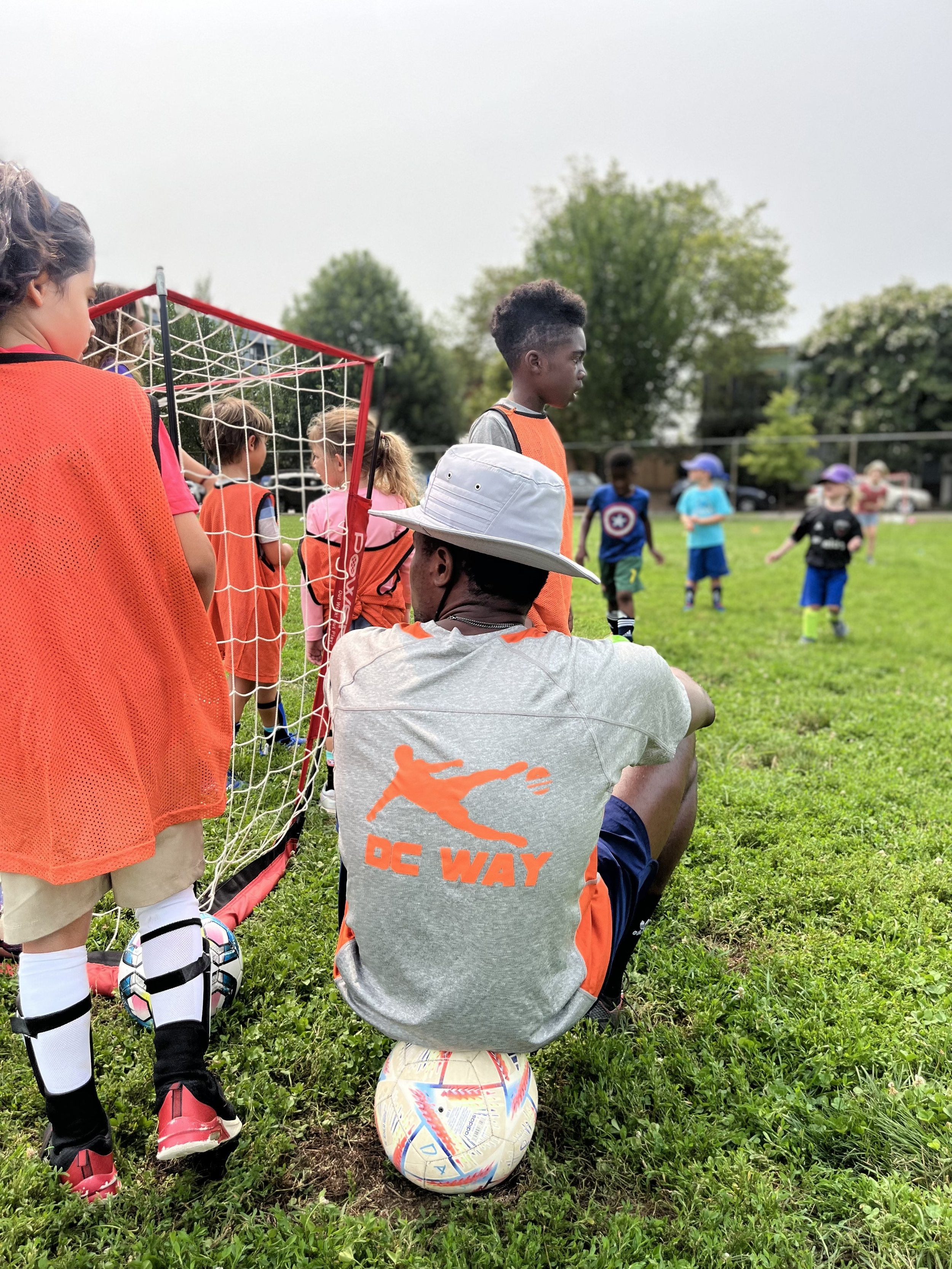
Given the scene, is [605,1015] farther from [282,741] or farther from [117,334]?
[282,741]

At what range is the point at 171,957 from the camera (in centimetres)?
185

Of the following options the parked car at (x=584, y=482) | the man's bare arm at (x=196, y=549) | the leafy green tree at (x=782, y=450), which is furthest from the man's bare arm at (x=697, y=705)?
the leafy green tree at (x=782, y=450)

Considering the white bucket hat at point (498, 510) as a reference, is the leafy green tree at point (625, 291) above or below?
above

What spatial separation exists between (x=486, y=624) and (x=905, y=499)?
2514cm

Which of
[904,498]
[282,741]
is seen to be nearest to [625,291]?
[904,498]

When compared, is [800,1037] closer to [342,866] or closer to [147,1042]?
[342,866]

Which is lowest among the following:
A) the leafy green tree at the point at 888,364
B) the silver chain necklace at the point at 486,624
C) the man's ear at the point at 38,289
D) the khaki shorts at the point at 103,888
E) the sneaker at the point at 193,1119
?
the sneaker at the point at 193,1119

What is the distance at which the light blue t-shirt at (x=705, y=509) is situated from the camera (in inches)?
339

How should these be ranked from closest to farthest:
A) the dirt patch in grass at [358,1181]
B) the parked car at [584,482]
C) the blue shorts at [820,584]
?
the dirt patch in grass at [358,1181]
the blue shorts at [820,584]
the parked car at [584,482]

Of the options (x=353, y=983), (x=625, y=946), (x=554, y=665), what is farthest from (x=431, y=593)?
(x=625, y=946)

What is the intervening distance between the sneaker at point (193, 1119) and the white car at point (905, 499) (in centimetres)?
2180

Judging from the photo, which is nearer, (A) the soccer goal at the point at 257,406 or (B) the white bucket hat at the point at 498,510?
(B) the white bucket hat at the point at 498,510

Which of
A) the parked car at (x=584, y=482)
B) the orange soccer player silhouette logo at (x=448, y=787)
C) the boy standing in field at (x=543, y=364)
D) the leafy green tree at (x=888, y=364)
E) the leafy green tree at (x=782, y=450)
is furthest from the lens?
the leafy green tree at (x=888, y=364)

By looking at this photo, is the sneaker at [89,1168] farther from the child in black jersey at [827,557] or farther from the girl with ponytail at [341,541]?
the child in black jersey at [827,557]
